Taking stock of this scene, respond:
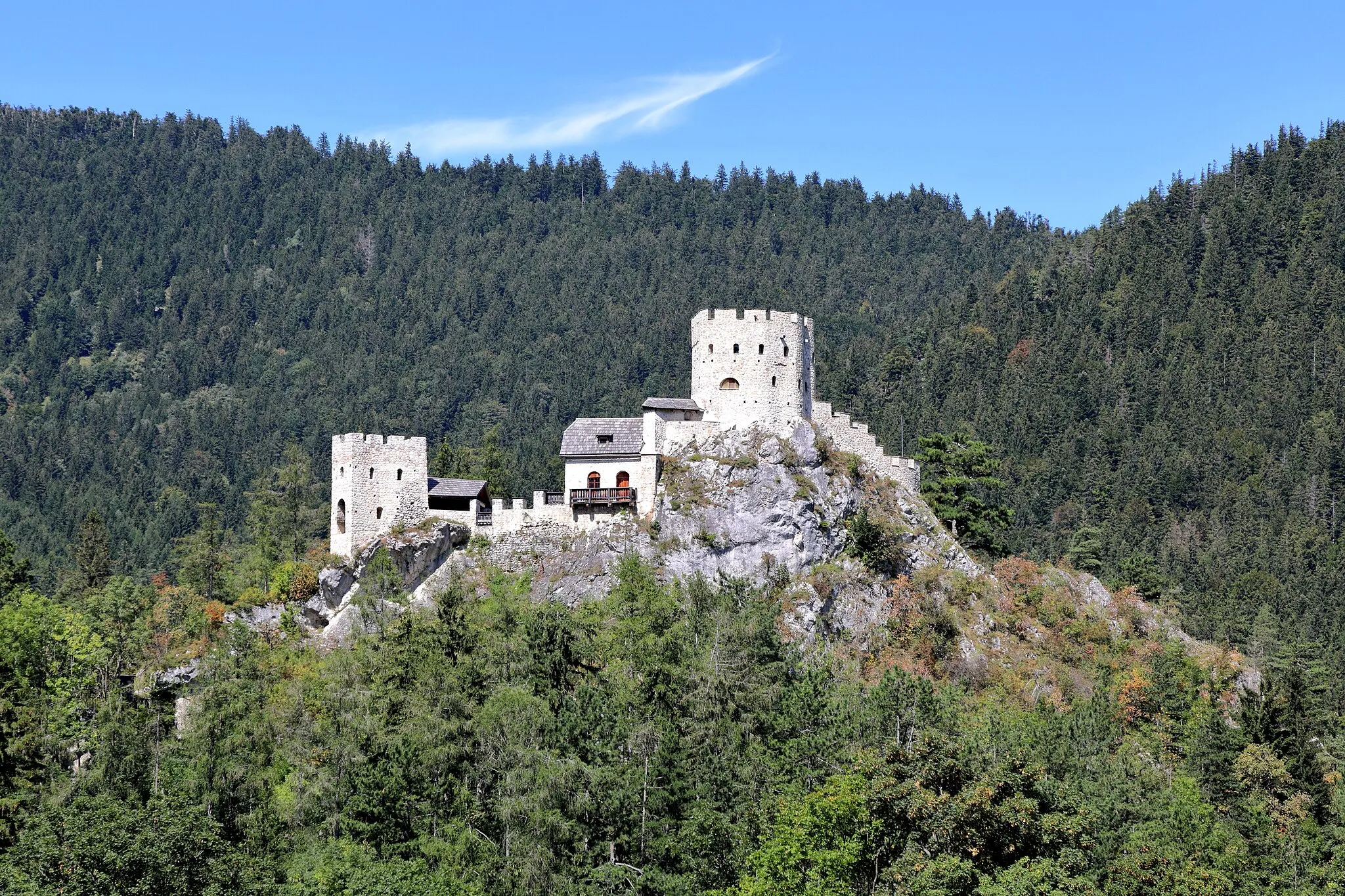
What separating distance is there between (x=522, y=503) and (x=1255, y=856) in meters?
34.0

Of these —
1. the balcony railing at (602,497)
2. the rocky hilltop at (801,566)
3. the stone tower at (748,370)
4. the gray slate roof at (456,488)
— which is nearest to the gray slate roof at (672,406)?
the stone tower at (748,370)

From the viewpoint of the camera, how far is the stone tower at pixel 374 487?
7019cm

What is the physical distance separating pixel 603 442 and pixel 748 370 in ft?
25.0

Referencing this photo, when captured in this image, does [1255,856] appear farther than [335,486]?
No

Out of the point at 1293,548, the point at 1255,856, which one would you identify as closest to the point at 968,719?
the point at 1255,856

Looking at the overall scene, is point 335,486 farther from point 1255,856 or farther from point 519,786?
point 1255,856

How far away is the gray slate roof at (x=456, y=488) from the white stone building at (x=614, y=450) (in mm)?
44

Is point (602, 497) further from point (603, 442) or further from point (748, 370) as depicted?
point (748, 370)

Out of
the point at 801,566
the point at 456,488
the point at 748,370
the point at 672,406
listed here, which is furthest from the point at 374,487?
the point at 801,566

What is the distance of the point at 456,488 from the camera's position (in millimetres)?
71875

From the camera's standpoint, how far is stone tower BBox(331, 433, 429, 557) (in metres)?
70.2

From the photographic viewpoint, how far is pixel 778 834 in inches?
1807

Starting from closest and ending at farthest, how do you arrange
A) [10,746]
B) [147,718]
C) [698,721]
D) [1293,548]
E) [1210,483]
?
[698,721]
[10,746]
[147,718]
[1293,548]
[1210,483]

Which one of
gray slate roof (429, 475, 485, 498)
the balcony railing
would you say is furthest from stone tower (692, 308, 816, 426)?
gray slate roof (429, 475, 485, 498)
